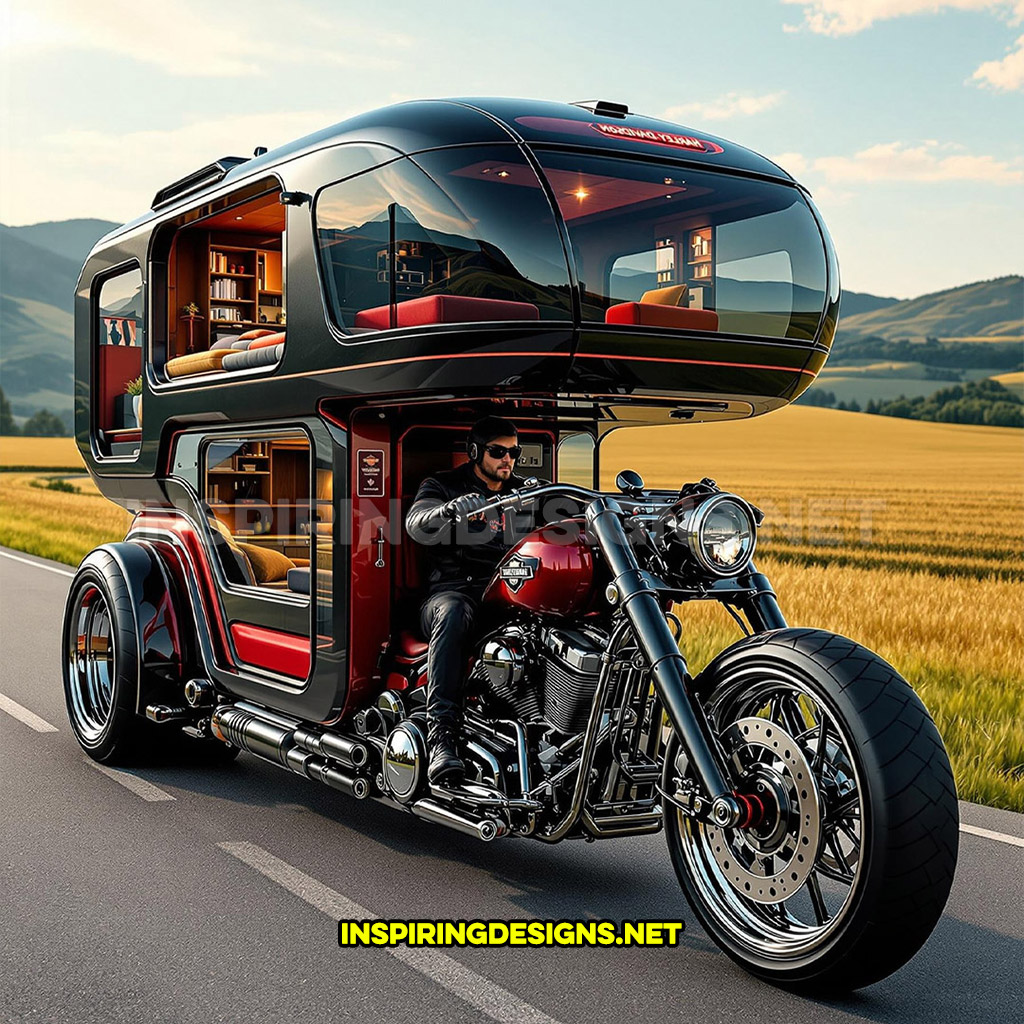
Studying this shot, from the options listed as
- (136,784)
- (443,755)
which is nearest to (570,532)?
(443,755)

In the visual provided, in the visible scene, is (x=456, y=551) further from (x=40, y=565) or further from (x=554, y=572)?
(x=40, y=565)

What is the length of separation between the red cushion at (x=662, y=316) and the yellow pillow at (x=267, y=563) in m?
2.37

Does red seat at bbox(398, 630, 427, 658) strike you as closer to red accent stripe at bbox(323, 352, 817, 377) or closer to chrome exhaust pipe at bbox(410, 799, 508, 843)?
chrome exhaust pipe at bbox(410, 799, 508, 843)

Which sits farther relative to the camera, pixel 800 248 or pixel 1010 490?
pixel 1010 490

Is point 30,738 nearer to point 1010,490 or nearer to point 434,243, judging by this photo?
point 434,243

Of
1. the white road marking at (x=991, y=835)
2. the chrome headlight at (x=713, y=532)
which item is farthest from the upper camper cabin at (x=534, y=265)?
the white road marking at (x=991, y=835)

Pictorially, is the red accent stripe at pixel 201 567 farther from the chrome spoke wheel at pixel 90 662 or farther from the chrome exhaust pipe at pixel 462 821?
the chrome exhaust pipe at pixel 462 821

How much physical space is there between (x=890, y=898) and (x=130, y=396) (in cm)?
570

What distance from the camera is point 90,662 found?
743 centimetres

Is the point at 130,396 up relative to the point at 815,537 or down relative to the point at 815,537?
up

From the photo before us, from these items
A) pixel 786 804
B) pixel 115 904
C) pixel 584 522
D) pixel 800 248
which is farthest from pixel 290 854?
pixel 800 248

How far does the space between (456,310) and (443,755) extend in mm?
1641

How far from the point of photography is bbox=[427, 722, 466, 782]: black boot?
15.9 feet

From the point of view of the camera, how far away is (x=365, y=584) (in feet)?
18.2
